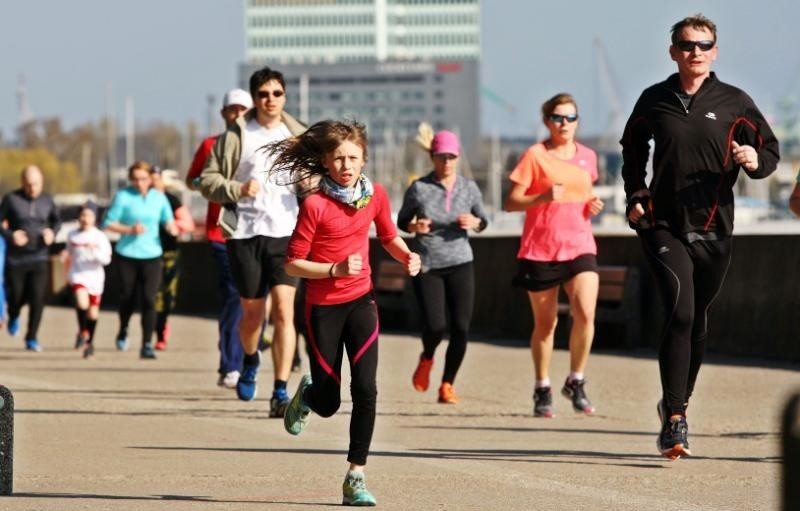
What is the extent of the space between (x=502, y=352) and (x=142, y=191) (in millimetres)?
3476

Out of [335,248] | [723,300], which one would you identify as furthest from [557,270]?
[723,300]

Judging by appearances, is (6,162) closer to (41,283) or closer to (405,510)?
(41,283)

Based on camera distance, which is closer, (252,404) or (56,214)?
(252,404)

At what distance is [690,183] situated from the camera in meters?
9.30

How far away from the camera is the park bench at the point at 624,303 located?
17734mm

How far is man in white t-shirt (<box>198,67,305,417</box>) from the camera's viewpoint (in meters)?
11.9

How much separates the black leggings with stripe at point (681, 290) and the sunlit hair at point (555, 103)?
7.87ft

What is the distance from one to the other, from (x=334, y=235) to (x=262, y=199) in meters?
3.57

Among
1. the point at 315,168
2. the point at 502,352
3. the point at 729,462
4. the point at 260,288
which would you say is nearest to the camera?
the point at 315,168

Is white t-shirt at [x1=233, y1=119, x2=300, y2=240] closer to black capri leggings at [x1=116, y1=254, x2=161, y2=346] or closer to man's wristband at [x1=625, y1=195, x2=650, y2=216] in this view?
man's wristband at [x1=625, y1=195, x2=650, y2=216]

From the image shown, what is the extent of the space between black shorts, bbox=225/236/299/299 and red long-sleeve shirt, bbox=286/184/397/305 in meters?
3.39

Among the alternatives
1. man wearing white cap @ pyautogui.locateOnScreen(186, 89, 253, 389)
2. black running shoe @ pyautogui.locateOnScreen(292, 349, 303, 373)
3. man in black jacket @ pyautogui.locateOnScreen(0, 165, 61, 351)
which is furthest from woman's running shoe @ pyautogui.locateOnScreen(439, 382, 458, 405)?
man in black jacket @ pyautogui.locateOnScreen(0, 165, 61, 351)

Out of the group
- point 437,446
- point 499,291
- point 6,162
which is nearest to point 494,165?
point 6,162

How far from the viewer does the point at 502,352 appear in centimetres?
1770
